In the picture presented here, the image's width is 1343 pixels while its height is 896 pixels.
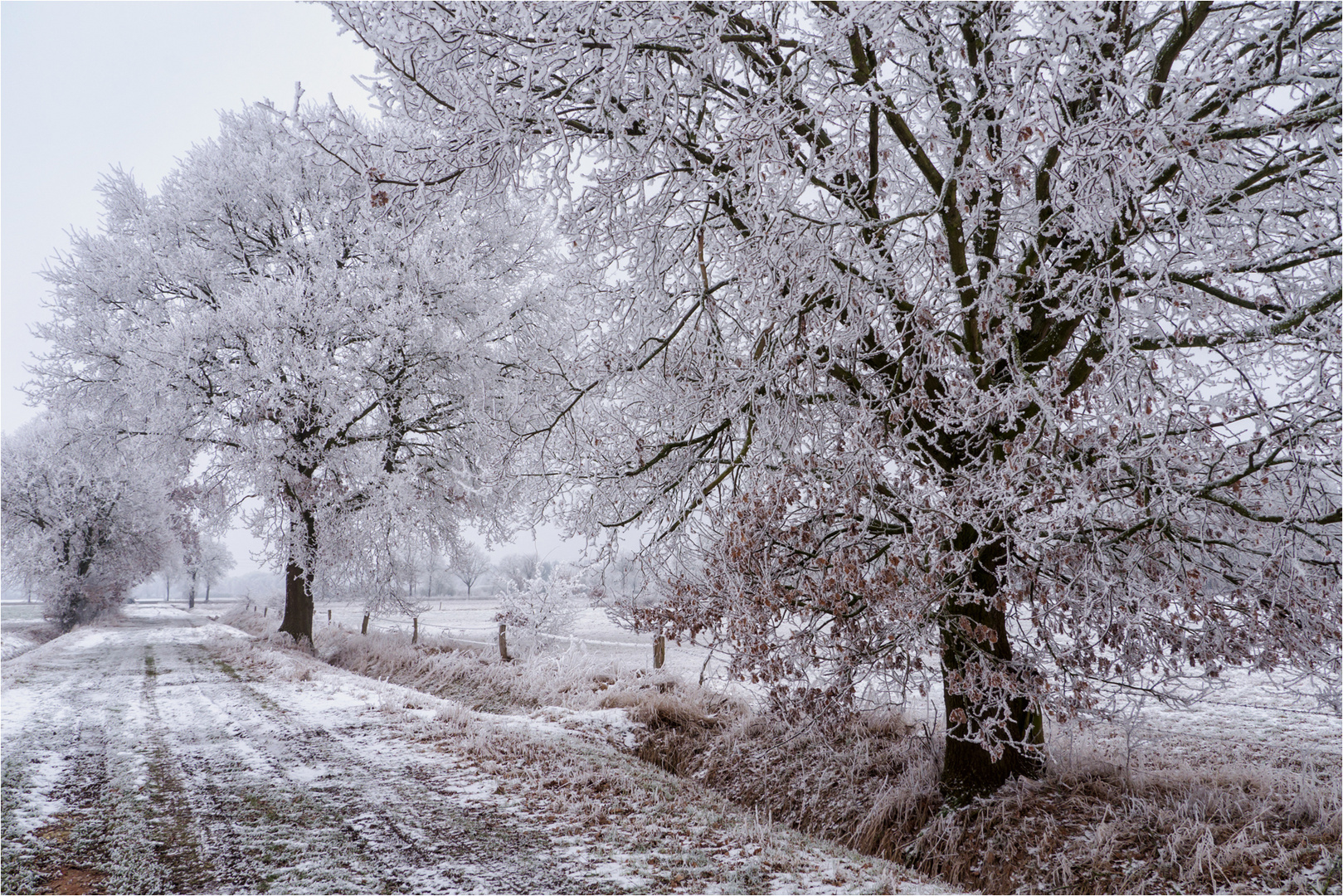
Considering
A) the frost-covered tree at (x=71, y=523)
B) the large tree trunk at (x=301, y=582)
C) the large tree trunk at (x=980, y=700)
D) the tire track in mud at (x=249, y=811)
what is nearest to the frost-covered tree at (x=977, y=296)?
the large tree trunk at (x=980, y=700)

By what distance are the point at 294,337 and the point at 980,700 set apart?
1239 cm

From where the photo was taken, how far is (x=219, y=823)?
15.5 ft

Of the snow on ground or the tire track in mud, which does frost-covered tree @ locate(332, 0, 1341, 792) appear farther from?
the tire track in mud

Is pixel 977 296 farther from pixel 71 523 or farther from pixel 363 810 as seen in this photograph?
pixel 71 523

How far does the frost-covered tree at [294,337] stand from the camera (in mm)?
12016

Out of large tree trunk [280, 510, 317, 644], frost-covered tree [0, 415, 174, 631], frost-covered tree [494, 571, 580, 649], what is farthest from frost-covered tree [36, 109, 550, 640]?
frost-covered tree [0, 415, 174, 631]

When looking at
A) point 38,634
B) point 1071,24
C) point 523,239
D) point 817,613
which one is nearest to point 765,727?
point 817,613

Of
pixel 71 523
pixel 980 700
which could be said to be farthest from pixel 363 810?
pixel 71 523

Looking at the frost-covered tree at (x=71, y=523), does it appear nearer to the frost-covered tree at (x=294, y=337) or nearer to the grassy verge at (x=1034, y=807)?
the frost-covered tree at (x=294, y=337)

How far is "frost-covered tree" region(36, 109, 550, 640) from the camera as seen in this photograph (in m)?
12.0

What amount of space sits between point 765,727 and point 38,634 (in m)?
31.8

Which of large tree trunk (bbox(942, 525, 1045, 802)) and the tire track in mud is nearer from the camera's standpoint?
the tire track in mud

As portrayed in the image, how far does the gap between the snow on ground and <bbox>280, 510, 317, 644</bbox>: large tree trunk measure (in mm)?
4254

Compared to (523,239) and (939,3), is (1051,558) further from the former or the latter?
(523,239)
